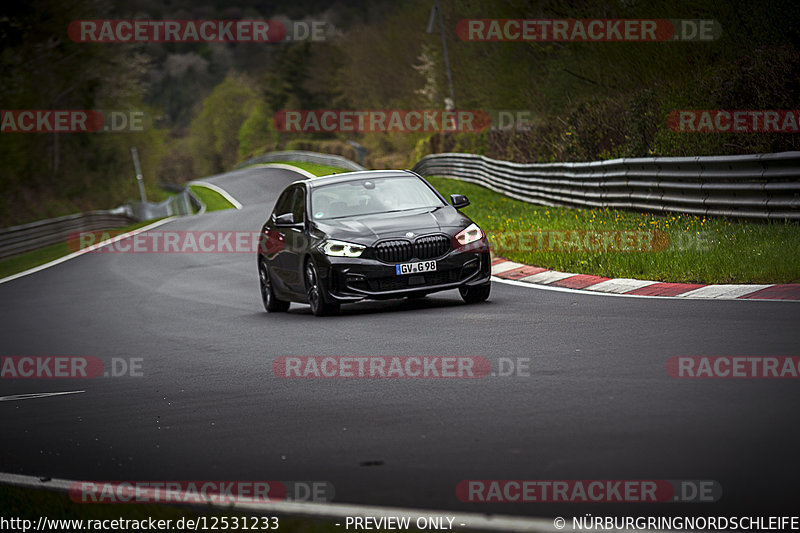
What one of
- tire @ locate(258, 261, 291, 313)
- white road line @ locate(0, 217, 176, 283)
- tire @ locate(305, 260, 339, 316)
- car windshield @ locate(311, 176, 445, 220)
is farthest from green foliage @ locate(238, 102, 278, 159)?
tire @ locate(305, 260, 339, 316)

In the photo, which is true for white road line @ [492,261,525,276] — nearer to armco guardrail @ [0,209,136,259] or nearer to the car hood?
the car hood

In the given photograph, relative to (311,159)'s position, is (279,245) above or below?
below

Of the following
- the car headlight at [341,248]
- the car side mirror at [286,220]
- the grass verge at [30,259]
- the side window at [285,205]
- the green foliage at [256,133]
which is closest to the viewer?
the car headlight at [341,248]

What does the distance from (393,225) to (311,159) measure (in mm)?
71346

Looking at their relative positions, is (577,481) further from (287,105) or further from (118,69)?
(287,105)

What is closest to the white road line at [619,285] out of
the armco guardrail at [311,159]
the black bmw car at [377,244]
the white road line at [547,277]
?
the white road line at [547,277]

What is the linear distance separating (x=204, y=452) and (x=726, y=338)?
13.9 feet

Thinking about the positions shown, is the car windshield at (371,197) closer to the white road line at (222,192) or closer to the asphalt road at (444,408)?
the asphalt road at (444,408)

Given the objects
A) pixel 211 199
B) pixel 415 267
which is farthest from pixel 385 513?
pixel 211 199

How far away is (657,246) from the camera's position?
14531mm

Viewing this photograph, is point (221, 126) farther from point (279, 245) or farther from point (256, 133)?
point (279, 245)

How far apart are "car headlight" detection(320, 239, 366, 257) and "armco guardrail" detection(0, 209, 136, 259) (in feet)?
86.2

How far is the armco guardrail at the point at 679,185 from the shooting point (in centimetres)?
1445

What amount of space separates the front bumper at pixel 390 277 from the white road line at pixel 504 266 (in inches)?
146
